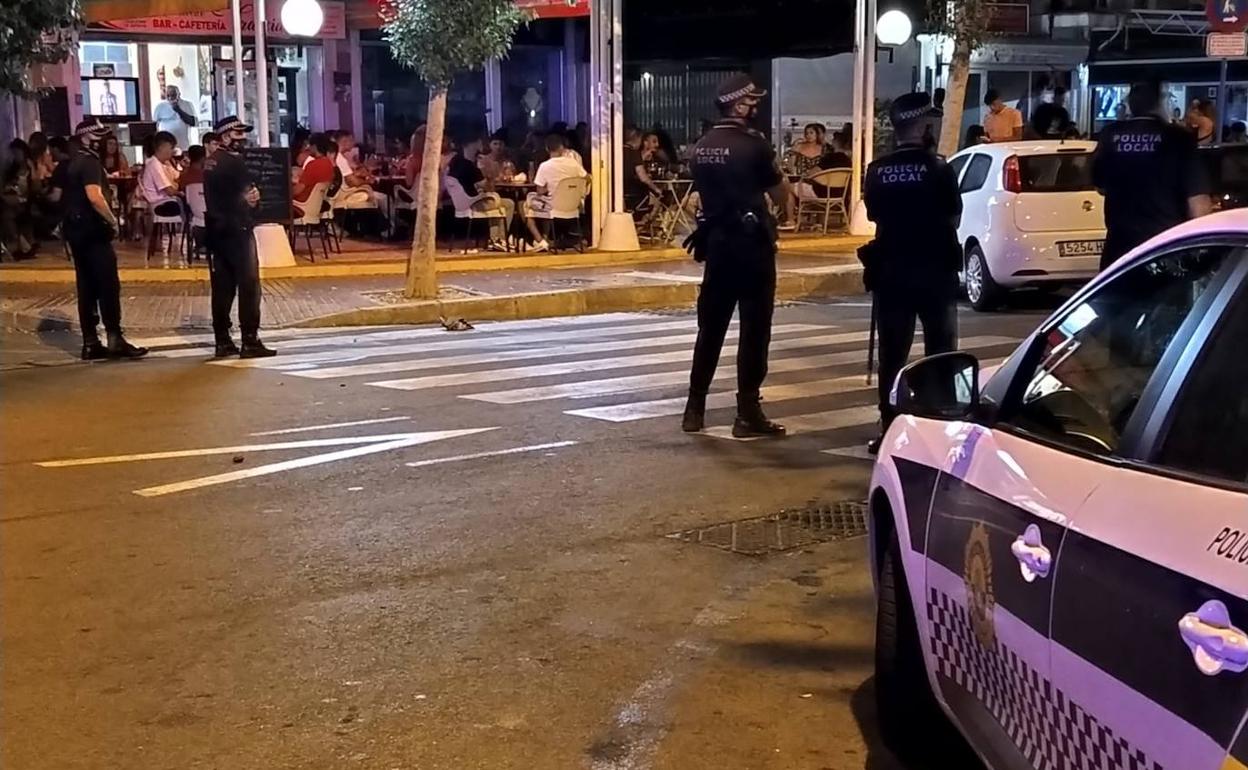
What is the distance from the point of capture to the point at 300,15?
1789 centimetres

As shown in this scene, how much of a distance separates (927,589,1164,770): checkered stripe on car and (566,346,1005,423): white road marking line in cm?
571

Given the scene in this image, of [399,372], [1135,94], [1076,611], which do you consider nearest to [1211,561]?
[1076,611]

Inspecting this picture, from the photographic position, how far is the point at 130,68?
25375 millimetres

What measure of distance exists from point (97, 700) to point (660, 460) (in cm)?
390

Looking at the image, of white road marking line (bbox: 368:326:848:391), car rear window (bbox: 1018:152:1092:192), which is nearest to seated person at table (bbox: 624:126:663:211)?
car rear window (bbox: 1018:152:1092:192)

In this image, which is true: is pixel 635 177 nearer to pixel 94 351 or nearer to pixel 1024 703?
pixel 94 351

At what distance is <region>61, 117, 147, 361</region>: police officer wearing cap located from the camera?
1214 cm

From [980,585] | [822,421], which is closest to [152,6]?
[822,421]

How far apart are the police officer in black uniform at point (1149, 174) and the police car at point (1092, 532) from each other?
18.7ft

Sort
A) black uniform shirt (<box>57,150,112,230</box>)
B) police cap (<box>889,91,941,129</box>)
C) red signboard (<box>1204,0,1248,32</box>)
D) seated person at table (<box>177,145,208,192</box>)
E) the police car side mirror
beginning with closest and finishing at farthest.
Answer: the police car side mirror < police cap (<box>889,91,941,129</box>) < black uniform shirt (<box>57,150,112,230</box>) < red signboard (<box>1204,0,1248,32</box>) < seated person at table (<box>177,145,208,192</box>)

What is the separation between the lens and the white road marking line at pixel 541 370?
10.9 metres

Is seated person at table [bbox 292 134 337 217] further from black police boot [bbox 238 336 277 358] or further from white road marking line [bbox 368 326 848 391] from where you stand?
white road marking line [bbox 368 326 848 391]

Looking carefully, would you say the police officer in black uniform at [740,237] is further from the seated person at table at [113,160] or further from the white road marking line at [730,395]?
the seated person at table at [113,160]

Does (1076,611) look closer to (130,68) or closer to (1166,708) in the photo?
(1166,708)
